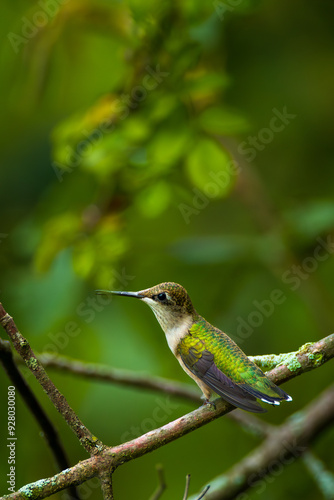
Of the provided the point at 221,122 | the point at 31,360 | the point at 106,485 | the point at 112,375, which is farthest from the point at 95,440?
the point at 221,122

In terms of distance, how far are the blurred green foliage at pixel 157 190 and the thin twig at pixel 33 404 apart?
0.71 metres

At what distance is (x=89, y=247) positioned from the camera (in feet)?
10.8

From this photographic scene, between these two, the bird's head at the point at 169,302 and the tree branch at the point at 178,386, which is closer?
the tree branch at the point at 178,386

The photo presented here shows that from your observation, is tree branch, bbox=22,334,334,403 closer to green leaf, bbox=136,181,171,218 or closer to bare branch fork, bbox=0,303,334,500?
bare branch fork, bbox=0,303,334,500

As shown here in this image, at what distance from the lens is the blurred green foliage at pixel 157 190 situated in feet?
9.81

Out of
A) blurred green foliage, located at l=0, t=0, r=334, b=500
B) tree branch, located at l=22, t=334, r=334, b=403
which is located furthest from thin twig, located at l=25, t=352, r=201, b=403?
blurred green foliage, located at l=0, t=0, r=334, b=500

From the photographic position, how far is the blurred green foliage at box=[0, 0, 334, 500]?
2.99m

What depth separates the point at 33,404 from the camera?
78.7 inches

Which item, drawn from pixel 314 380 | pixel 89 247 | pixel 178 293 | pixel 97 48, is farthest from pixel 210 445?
pixel 97 48

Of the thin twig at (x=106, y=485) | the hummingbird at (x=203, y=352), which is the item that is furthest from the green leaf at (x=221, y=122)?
the thin twig at (x=106, y=485)

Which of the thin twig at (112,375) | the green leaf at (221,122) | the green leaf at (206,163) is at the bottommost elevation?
the thin twig at (112,375)

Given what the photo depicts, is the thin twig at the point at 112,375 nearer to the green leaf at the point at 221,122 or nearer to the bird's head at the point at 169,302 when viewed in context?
the bird's head at the point at 169,302

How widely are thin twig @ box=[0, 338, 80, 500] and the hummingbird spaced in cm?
42

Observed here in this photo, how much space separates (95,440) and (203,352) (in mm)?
479
